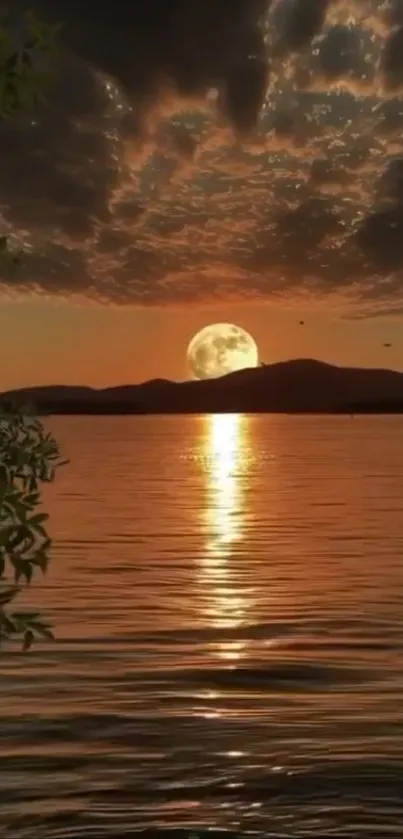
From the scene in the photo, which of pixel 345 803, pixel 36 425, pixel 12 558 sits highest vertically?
pixel 36 425

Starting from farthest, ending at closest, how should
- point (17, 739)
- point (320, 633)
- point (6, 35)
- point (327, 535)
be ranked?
point (327, 535)
point (320, 633)
point (17, 739)
point (6, 35)

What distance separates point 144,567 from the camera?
47.4m

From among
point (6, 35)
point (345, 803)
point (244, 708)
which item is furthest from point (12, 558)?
point (244, 708)

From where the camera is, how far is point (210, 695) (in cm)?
2512

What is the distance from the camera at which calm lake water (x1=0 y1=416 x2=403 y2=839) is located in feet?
60.1

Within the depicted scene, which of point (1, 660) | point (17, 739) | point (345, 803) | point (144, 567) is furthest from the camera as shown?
point (144, 567)

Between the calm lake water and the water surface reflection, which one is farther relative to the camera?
the water surface reflection

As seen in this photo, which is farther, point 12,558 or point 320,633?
point 320,633

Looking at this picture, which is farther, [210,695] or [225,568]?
[225,568]

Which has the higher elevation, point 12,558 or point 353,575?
point 12,558

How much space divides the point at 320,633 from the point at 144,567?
1571cm

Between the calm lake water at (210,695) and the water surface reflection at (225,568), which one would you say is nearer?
the calm lake water at (210,695)

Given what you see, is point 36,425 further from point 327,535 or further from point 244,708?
point 327,535

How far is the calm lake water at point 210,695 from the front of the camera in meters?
18.3
